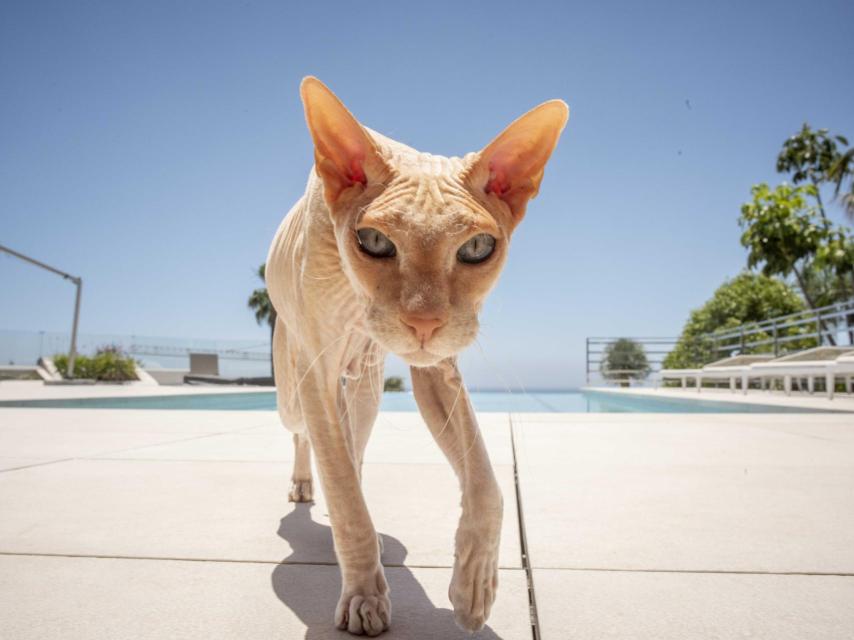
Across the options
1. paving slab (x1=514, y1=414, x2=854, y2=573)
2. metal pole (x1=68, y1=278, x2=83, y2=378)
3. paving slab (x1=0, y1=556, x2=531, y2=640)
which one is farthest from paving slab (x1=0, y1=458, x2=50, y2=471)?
metal pole (x1=68, y1=278, x2=83, y2=378)

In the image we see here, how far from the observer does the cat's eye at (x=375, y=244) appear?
131 centimetres

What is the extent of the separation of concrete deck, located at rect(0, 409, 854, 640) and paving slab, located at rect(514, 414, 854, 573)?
1 centimetres

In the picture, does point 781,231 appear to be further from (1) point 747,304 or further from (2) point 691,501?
(2) point 691,501

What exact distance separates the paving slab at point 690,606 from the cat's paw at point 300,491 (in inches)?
53.2

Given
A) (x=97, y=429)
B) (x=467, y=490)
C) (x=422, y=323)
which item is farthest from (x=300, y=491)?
(x=97, y=429)

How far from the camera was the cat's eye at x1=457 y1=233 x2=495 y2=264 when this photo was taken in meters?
1.32

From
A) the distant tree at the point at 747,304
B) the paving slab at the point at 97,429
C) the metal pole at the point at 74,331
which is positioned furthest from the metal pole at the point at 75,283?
the distant tree at the point at 747,304

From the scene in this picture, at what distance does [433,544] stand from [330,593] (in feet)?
1.78

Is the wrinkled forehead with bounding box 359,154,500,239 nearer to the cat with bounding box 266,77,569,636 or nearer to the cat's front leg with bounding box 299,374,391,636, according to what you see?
the cat with bounding box 266,77,569,636

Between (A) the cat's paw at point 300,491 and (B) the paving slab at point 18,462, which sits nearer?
(A) the cat's paw at point 300,491

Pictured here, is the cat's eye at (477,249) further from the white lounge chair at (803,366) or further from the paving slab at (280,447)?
the white lounge chair at (803,366)

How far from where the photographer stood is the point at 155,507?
2535mm

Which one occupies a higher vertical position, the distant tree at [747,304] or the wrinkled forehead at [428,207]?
the distant tree at [747,304]

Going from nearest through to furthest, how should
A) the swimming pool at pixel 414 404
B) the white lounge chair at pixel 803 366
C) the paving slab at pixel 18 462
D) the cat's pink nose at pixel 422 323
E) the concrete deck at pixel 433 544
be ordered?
the cat's pink nose at pixel 422 323 → the concrete deck at pixel 433 544 → the paving slab at pixel 18 462 → the white lounge chair at pixel 803 366 → the swimming pool at pixel 414 404
